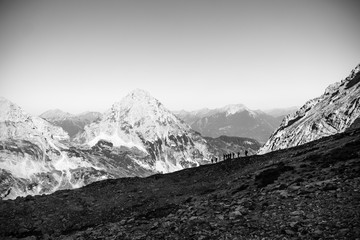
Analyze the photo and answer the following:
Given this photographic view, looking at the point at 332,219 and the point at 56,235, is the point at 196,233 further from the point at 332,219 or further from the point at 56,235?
the point at 56,235

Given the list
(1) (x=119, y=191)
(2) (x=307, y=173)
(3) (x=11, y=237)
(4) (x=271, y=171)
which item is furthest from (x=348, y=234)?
(1) (x=119, y=191)

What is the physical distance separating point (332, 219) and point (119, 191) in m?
28.0

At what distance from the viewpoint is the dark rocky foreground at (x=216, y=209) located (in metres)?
15.2

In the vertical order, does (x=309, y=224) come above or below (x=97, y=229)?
above

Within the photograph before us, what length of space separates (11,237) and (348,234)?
27.0 m

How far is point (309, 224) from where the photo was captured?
14.4 metres

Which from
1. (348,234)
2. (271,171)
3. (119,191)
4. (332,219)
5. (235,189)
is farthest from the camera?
(119,191)

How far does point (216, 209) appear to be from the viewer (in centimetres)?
2072

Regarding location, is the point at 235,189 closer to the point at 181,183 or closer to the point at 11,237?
the point at 181,183

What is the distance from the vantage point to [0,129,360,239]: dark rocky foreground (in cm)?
1516

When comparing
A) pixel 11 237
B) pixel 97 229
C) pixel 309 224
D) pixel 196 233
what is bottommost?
pixel 11 237

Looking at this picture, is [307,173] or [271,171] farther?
[271,171]

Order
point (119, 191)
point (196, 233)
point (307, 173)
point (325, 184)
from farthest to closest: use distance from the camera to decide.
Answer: point (119, 191) < point (307, 173) < point (325, 184) < point (196, 233)

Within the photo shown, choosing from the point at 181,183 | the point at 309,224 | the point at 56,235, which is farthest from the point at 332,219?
the point at 181,183
